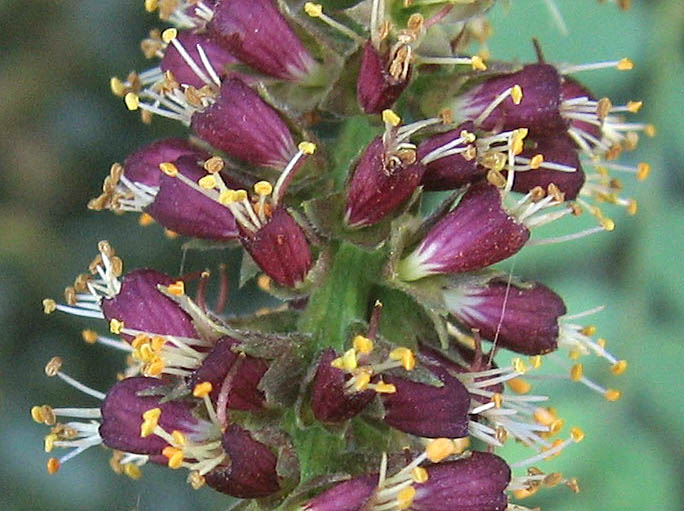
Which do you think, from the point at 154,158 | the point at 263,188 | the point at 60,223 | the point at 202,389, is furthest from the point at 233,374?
the point at 60,223

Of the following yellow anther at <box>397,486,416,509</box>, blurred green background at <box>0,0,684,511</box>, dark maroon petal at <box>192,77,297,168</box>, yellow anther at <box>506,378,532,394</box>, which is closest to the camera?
yellow anther at <box>397,486,416,509</box>

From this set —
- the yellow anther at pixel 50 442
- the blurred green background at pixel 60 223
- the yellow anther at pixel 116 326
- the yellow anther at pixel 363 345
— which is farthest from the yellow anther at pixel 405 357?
the blurred green background at pixel 60 223

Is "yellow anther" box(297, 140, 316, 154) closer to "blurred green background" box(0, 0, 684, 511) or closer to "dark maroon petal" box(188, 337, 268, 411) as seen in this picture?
"dark maroon petal" box(188, 337, 268, 411)

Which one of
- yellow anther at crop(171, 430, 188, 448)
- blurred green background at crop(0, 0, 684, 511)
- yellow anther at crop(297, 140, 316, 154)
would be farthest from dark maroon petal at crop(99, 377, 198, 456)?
blurred green background at crop(0, 0, 684, 511)

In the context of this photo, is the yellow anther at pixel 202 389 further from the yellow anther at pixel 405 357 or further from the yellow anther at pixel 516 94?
the yellow anther at pixel 516 94

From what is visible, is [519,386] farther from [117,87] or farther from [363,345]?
[117,87]

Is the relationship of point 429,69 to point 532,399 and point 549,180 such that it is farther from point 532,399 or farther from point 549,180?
point 532,399
